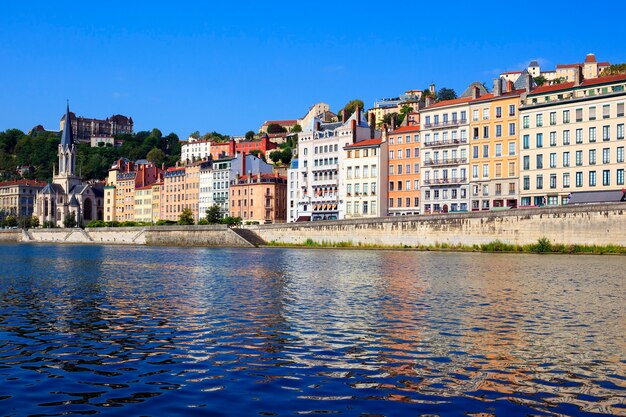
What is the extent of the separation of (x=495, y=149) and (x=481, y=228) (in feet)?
55.7

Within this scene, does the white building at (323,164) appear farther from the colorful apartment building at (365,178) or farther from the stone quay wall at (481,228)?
the stone quay wall at (481,228)

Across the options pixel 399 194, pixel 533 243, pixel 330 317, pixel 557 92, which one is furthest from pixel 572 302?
pixel 399 194

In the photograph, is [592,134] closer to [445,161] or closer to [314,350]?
[445,161]

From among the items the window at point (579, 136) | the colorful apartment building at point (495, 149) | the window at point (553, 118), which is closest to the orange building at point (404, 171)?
the colorful apartment building at point (495, 149)

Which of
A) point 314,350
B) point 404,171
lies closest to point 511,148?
point 404,171

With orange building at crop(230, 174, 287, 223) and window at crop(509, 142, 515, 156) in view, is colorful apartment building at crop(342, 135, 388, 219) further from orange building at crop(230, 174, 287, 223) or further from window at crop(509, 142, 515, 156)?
orange building at crop(230, 174, 287, 223)

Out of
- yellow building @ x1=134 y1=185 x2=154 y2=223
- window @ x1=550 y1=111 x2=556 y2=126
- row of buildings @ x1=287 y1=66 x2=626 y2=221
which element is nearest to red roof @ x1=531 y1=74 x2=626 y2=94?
row of buildings @ x1=287 y1=66 x2=626 y2=221

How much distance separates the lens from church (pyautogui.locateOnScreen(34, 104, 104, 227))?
617 feet

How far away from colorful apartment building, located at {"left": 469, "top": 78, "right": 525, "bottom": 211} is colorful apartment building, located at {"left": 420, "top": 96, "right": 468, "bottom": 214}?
1.37 m

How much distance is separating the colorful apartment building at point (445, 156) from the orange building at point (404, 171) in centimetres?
228

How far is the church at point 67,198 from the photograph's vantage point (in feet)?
617

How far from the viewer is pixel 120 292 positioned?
31250mm

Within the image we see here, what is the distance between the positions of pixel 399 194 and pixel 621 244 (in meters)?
40.4

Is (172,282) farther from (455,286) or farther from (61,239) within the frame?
(61,239)
